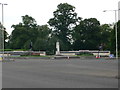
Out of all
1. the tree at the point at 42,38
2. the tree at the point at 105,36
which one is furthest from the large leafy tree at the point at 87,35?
the tree at the point at 42,38

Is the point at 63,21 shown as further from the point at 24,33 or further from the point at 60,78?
the point at 60,78

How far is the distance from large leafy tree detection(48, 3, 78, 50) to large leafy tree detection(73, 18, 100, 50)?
4254mm

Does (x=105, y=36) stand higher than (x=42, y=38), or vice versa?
(x=105, y=36)

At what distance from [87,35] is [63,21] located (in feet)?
42.5

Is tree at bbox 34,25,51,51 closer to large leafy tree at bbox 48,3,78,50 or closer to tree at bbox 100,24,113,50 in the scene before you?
large leafy tree at bbox 48,3,78,50

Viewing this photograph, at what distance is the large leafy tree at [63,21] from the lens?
102562mm

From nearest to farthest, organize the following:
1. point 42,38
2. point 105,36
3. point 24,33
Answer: point 42,38, point 105,36, point 24,33

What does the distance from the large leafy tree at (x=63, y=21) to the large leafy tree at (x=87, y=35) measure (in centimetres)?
425

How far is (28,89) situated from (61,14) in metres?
96.6

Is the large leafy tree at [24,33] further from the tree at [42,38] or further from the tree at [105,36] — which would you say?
the tree at [105,36]

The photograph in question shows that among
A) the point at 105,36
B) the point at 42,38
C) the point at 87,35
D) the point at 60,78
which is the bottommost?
the point at 60,78

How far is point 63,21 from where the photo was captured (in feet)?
348

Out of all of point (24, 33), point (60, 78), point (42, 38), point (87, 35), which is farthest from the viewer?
point (24, 33)

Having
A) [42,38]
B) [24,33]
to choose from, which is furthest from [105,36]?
[24,33]
